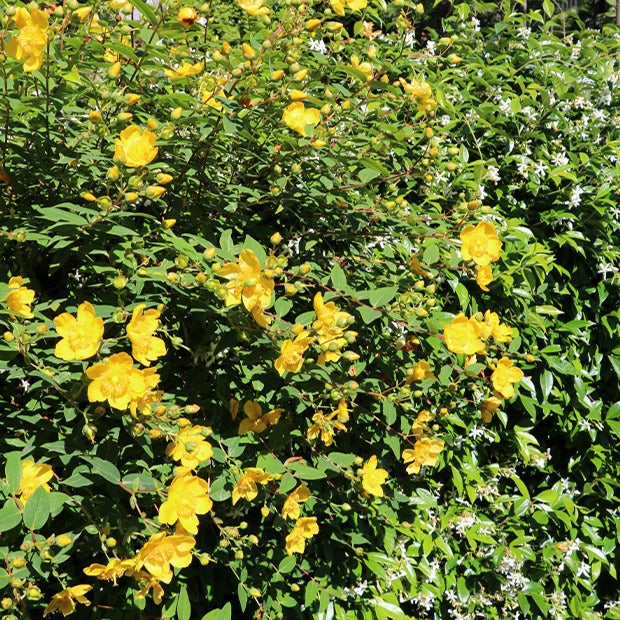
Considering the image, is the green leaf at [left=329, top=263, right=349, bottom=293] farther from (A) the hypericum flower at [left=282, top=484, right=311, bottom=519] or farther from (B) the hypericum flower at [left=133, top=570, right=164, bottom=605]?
(B) the hypericum flower at [left=133, top=570, right=164, bottom=605]

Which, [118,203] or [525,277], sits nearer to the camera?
[118,203]

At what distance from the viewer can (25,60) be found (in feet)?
4.85

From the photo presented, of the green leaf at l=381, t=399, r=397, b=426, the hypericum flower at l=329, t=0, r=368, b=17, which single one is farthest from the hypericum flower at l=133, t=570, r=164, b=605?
the hypericum flower at l=329, t=0, r=368, b=17

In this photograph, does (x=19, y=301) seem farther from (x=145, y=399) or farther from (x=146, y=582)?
(x=146, y=582)

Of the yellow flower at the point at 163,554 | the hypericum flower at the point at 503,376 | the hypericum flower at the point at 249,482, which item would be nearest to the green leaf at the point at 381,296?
the hypericum flower at the point at 503,376

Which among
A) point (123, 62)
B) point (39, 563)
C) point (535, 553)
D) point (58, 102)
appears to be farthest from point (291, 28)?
point (535, 553)

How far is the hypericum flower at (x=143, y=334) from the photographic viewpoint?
4.83ft

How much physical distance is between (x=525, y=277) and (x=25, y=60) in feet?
5.53

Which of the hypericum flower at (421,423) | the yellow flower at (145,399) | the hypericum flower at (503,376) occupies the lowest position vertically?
the hypericum flower at (421,423)

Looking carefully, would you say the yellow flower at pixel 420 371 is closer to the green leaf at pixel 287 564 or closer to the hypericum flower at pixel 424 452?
the hypericum flower at pixel 424 452

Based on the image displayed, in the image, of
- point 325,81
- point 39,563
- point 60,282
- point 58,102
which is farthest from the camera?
point 325,81

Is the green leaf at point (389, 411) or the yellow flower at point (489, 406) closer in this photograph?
the green leaf at point (389, 411)

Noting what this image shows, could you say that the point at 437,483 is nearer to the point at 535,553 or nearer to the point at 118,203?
the point at 535,553

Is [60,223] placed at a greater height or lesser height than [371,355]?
greater
